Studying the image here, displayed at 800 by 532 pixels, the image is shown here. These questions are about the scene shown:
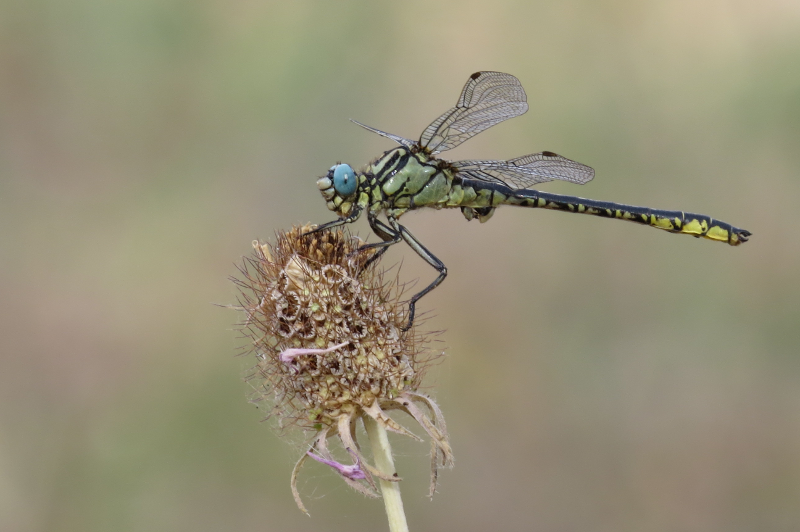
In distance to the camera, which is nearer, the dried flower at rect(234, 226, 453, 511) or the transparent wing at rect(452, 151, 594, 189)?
the dried flower at rect(234, 226, 453, 511)

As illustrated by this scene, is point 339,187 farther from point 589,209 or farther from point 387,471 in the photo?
point 589,209

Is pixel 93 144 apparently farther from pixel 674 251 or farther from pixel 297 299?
pixel 674 251

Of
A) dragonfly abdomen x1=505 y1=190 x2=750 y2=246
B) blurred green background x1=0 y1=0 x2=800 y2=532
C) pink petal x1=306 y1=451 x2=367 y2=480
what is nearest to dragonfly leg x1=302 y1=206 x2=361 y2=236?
pink petal x1=306 y1=451 x2=367 y2=480

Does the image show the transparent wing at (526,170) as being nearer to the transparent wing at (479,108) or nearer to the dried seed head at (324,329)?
the transparent wing at (479,108)

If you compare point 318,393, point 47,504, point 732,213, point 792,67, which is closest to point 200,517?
point 47,504

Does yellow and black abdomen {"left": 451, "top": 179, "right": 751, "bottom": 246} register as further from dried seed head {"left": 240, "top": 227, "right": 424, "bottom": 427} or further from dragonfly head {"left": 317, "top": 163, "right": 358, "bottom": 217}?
dried seed head {"left": 240, "top": 227, "right": 424, "bottom": 427}

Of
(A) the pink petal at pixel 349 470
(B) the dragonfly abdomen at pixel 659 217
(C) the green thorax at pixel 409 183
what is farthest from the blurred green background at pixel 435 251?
(A) the pink petal at pixel 349 470
